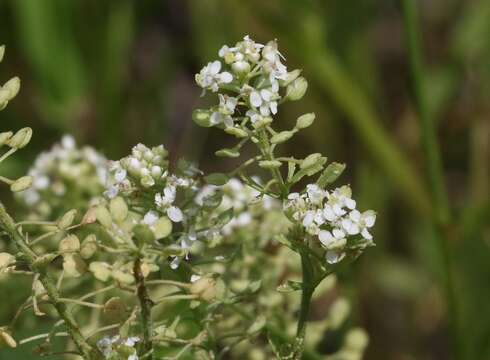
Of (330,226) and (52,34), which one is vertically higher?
(52,34)

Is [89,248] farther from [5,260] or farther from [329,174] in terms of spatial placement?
[329,174]

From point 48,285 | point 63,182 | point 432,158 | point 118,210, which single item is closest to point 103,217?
point 118,210

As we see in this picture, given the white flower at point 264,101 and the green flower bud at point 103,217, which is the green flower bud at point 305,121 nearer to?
the white flower at point 264,101

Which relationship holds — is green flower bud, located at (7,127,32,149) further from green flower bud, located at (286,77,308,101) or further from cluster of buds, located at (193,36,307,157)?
green flower bud, located at (286,77,308,101)

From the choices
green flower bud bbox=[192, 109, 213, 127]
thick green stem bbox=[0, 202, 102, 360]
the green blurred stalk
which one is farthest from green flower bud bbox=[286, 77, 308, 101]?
the green blurred stalk

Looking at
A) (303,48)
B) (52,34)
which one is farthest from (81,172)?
(52,34)

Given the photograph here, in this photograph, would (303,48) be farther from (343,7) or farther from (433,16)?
(433,16)

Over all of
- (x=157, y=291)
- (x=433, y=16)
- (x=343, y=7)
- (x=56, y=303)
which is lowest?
(x=56, y=303)
